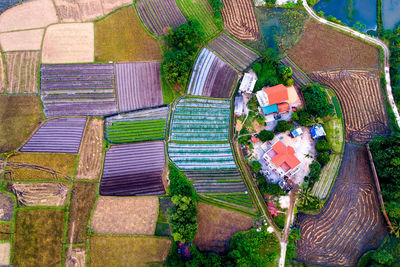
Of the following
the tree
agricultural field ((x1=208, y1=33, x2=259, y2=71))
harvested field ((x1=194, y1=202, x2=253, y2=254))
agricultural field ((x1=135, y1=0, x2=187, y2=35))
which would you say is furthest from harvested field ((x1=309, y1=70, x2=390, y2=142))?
agricultural field ((x1=135, y1=0, x2=187, y2=35))

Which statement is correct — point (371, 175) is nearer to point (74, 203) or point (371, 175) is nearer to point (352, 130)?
point (352, 130)

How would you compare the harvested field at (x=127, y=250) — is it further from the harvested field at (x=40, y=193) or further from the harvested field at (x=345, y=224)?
the harvested field at (x=345, y=224)

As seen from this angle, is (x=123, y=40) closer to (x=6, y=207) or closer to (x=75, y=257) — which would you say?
(x=6, y=207)

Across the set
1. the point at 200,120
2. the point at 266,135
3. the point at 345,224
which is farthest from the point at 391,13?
the point at 200,120

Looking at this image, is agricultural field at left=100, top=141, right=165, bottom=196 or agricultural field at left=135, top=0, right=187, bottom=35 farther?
agricultural field at left=135, top=0, right=187, bottom=35

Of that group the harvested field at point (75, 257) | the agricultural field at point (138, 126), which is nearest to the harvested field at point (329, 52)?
the agricultural field at point (138, 126)

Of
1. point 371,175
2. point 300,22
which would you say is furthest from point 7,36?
point 371,175

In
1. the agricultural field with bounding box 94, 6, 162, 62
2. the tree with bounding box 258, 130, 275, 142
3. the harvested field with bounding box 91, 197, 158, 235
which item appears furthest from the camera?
the agricultural field with bounding box 94, 6, 162, 62

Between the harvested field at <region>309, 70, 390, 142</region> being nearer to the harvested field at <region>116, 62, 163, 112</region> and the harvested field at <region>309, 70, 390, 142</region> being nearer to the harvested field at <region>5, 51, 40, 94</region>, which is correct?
the harvested field at <region>116, 62, 163, 112</region>
